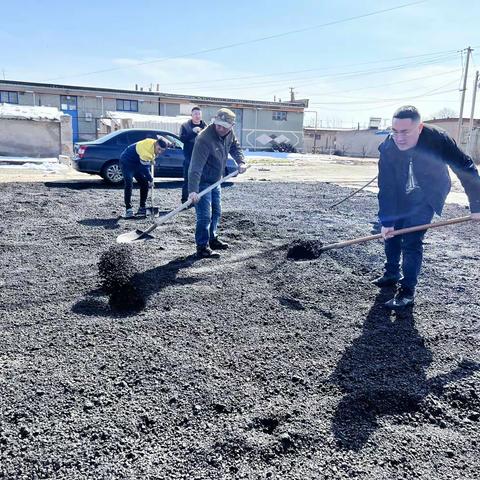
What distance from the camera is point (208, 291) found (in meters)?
4.08

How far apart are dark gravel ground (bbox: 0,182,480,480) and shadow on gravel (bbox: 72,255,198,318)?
0.02 m

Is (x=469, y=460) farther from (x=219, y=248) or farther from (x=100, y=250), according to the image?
(x=100, y=250)

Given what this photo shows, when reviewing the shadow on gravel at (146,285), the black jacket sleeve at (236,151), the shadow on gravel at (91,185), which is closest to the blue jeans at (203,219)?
the shadow on gravel at (146,285)

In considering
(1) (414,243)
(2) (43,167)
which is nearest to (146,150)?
(1) (414,243)

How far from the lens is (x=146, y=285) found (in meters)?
4.21

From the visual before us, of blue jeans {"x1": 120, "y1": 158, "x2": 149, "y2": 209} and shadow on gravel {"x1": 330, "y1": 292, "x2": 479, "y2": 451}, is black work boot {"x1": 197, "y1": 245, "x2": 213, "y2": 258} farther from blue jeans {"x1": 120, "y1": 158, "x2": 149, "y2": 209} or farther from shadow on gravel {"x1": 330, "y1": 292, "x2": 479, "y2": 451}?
blue jeans {"x1": 120, "y1": 158, "x2": 149, "y2": 209}

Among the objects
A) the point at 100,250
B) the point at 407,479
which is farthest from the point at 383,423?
the point at 100,250

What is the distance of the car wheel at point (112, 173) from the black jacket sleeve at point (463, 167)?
9917mm

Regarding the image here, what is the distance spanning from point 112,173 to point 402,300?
394 inches

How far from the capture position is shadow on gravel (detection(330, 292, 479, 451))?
2297mm

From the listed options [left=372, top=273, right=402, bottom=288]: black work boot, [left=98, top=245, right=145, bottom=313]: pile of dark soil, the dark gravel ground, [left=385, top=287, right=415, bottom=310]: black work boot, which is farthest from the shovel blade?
[left=385, top=287, right=415, bottom=310]: black work boot

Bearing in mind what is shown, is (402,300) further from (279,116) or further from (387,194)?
(279,116)

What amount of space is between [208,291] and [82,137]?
3591 cm

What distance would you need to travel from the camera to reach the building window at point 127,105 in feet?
128
